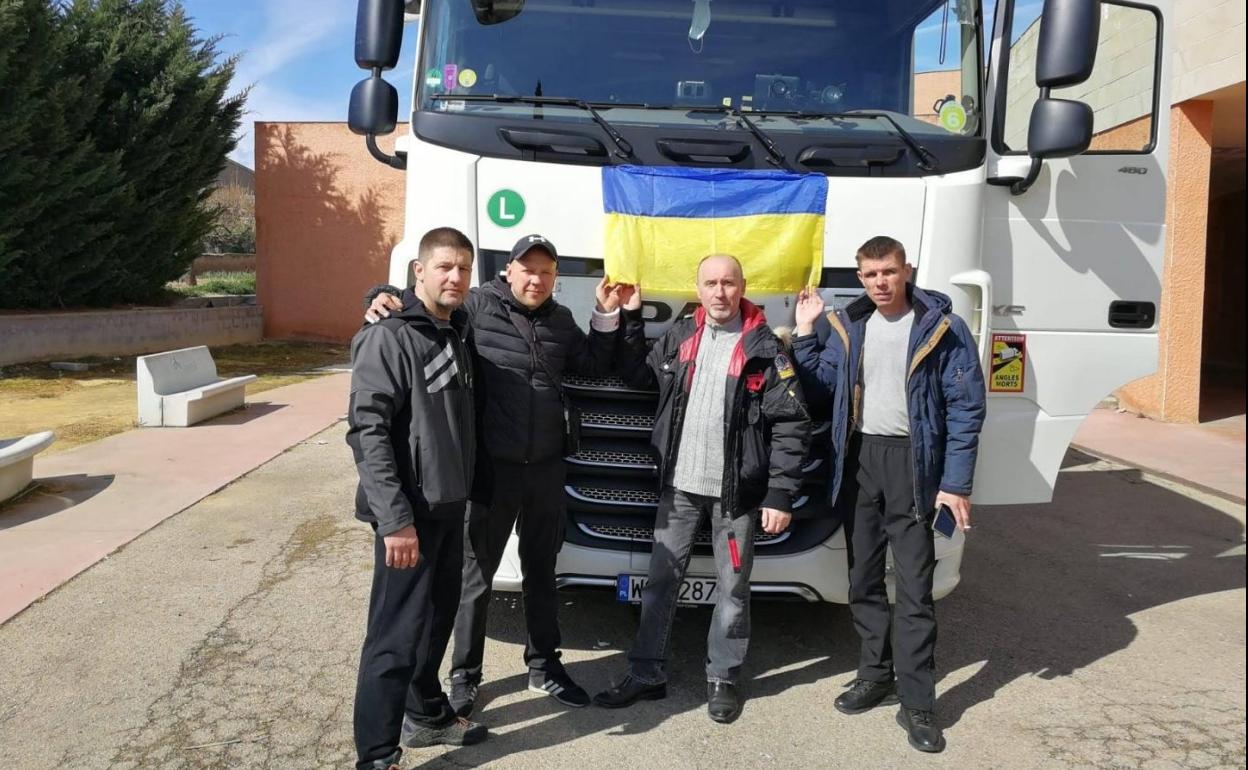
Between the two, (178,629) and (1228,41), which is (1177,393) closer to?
(1228,41)

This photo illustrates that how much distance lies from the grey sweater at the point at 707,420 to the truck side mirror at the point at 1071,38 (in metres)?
1.53

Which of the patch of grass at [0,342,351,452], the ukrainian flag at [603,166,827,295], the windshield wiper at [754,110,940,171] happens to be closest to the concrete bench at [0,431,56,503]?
the patch of grass at [0,342,351,452]

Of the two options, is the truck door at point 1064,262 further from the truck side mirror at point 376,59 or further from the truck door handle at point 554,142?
the truck side mirror at point 376,59

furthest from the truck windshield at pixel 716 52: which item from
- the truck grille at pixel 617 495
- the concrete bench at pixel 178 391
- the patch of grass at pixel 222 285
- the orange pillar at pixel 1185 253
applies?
the patch of grass at pixel 222 285

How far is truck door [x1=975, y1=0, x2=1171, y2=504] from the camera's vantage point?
385 cm

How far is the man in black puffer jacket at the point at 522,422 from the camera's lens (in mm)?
3346

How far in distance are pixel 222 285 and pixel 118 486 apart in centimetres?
2029

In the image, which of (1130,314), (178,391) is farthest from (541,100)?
(178,391)

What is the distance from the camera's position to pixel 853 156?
12.1ft

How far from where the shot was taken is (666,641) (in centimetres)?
365

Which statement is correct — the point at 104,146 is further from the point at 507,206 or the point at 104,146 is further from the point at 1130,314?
the point at 1130,314

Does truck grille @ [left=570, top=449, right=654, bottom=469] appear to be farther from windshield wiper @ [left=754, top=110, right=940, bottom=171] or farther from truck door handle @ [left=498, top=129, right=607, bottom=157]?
windshield wiper @ [left=754, top=110, right=940, bottom=171]

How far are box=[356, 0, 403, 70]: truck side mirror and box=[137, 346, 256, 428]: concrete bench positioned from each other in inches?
252

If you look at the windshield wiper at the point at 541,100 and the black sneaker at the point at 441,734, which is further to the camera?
the windshield wiper at the point at 541,100
